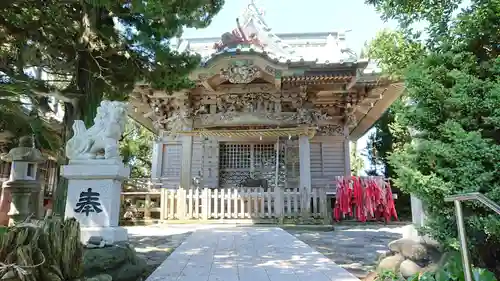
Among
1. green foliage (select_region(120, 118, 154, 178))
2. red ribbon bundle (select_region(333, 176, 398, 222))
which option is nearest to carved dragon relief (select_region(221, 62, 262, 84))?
red ribbon bundle (select_region(333, 176, 398, 222))

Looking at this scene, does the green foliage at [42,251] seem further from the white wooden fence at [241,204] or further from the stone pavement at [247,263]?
the white wooden fence at [241,204]

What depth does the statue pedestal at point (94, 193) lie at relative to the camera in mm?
4219

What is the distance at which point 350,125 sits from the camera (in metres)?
12.5

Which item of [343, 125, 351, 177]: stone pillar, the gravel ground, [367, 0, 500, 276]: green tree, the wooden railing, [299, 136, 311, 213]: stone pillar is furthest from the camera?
[343, 125, 351, 177]: stone pillar

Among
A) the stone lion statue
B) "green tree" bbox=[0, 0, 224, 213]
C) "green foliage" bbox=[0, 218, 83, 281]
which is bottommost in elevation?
"green foliage" bbox=[0, 218, 83, 281]

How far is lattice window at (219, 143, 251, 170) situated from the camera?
1239cm

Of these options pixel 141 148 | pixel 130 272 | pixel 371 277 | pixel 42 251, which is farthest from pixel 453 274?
pixel 141 148

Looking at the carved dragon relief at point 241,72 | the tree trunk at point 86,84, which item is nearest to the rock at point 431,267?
the tree trunk at point 86,84

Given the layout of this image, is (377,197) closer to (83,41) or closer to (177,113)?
(177,113)

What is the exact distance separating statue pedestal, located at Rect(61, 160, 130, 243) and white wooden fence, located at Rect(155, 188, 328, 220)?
555 cm

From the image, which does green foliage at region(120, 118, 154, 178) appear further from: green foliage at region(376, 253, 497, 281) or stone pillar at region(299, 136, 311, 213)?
green foliage at region(376, 253, 497, 281)

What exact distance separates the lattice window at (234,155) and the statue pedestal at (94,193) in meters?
8.05

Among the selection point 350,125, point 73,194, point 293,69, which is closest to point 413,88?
point 73,194

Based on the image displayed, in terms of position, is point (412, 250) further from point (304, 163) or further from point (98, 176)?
point (304, 163)
